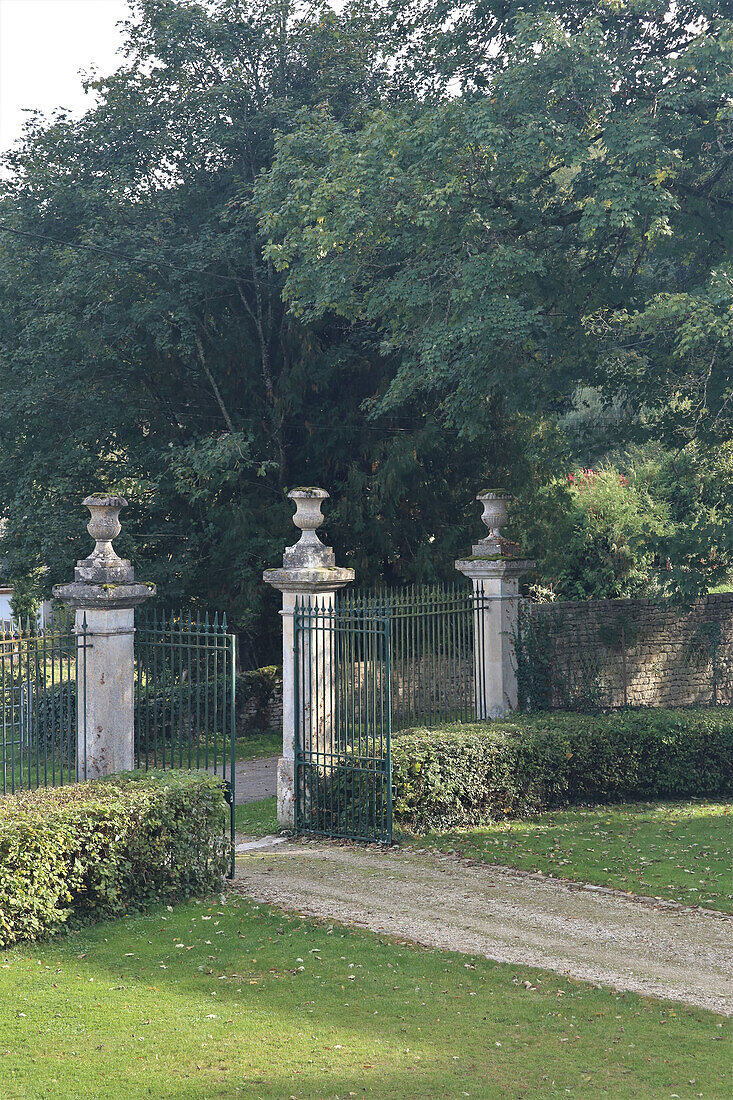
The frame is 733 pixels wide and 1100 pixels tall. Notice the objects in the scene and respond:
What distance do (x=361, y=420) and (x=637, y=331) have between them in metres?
6.36

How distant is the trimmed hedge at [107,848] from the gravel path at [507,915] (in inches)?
27.6

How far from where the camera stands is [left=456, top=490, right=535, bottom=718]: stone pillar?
14.0 meters

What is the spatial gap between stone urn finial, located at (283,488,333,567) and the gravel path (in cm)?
296

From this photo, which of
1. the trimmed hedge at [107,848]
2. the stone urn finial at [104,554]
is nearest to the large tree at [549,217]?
the stone urn finial at [104,554]

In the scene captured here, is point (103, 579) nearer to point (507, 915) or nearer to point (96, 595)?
point (96, 595)

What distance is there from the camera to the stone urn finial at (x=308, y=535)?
11.4m

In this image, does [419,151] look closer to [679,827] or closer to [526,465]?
[526,465]

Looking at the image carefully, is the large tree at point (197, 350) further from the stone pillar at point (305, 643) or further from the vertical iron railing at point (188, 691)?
the stone pillar at point (305, 643)

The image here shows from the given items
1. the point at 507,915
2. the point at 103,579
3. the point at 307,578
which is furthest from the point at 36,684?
the point at 507,915

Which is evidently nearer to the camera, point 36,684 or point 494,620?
point 36,684

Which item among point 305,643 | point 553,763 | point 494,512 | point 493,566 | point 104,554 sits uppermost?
point 494,512

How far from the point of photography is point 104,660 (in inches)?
379

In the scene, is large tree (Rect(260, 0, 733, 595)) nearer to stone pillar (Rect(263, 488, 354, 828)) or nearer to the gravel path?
stone pillar (Rect(263, 488, 354, 828))

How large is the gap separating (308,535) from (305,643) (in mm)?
1159
